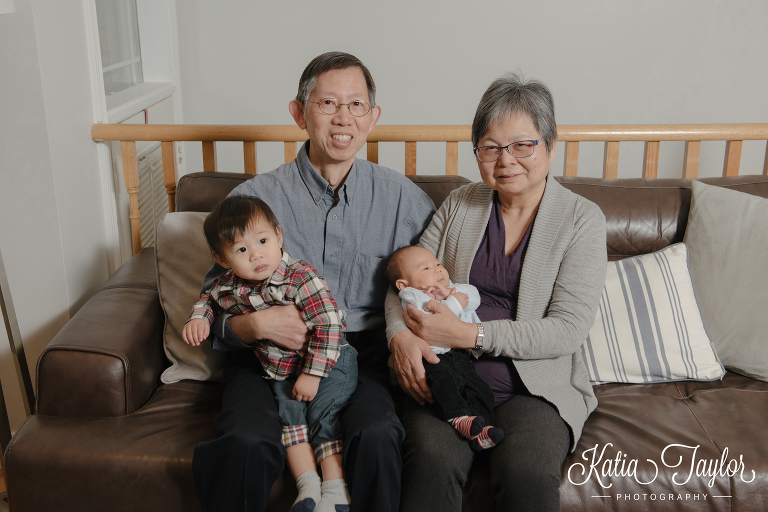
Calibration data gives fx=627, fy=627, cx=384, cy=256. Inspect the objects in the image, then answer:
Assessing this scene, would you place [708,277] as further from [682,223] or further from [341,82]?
[341,82]

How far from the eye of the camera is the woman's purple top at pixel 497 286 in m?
1.58

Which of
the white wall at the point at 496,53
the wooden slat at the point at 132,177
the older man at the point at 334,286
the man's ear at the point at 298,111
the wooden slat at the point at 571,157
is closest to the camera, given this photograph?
the older man at the point at 334,286

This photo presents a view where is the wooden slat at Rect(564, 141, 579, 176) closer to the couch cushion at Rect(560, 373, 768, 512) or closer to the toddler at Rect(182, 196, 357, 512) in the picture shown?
the couch cushion at Rect(560, 373, 768, 512)

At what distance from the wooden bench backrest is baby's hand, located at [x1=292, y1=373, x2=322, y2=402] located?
1.07m

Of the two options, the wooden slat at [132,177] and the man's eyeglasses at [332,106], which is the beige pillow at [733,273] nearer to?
the man's eyeglasses at [332,106]

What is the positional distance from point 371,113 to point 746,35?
2.74 meters

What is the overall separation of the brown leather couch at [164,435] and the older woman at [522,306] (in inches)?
4.5

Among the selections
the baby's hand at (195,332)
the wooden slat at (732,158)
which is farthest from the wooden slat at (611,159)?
the baby's hand at (195,332)

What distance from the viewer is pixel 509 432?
1447 mm

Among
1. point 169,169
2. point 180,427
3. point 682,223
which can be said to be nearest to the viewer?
point 180,427

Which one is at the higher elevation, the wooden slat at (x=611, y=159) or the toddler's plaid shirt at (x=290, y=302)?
the wooden slat at (x=611, y=159)

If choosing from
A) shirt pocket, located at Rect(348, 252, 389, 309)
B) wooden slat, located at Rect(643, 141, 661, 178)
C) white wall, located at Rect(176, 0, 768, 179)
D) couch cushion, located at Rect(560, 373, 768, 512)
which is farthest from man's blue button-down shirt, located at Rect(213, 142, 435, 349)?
white wall, located at Rect(176, 0, 768, 179)

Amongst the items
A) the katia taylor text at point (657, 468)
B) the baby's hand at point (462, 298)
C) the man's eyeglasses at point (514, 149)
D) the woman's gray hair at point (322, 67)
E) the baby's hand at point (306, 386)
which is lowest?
the katia taylor text at point (657, 468)

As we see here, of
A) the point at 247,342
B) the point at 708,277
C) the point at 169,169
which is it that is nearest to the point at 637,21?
the point at 708,277
